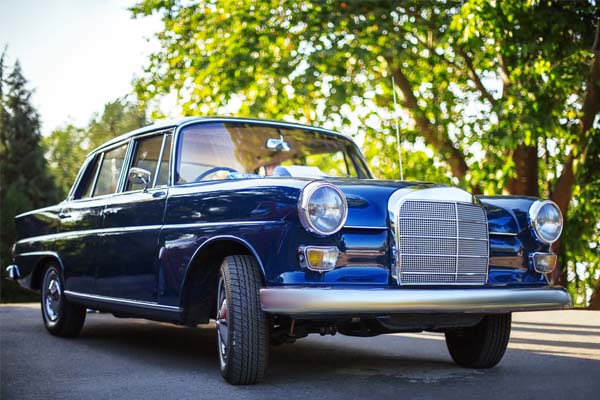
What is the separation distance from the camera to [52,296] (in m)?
7.79

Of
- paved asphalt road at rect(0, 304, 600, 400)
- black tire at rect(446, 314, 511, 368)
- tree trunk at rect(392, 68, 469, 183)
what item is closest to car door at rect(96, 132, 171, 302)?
paved asphalt road at rect(0, 304, 600, 400)

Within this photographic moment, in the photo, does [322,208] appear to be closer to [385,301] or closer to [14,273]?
[385,301]

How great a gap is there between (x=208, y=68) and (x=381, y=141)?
259 inches

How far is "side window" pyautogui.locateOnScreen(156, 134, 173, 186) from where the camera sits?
6038mm

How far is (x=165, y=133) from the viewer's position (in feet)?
20.7

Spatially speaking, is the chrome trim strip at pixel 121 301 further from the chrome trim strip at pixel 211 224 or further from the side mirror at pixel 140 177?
the side mirror at pixel 140 177

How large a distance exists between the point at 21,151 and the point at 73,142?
1777 cm

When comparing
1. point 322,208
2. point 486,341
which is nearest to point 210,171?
point 322,208

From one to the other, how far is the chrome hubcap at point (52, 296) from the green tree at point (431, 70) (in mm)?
5301

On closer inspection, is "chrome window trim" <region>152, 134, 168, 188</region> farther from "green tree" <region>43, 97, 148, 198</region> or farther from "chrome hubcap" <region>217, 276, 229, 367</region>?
"green tree" <region>43, 97, 148, 198</region>

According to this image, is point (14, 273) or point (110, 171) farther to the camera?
point (14, 273)

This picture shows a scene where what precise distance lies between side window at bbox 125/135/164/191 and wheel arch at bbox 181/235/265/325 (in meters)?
1.15

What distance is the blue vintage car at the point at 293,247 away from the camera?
14.8ft

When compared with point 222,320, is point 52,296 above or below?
below
